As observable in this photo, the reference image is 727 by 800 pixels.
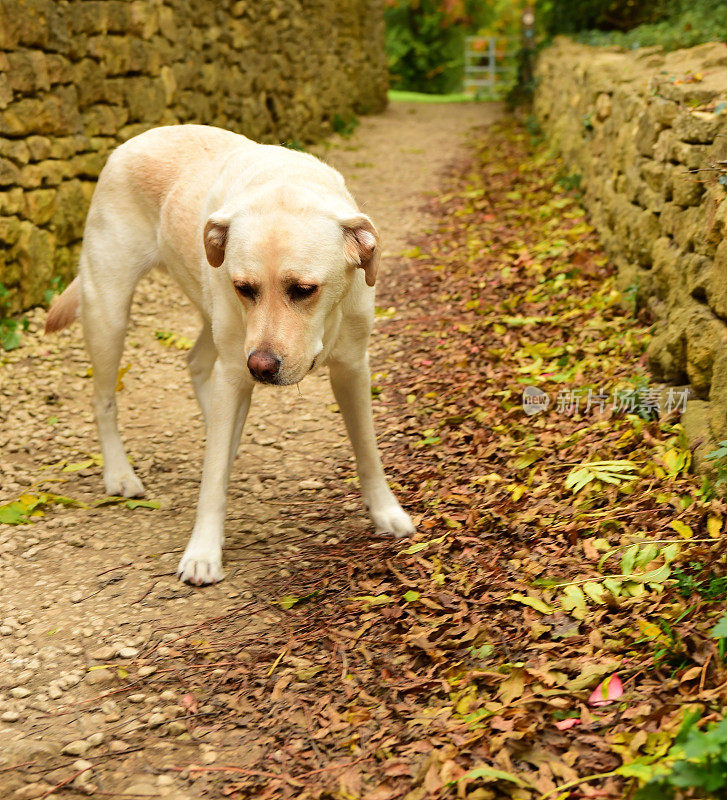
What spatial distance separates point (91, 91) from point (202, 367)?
344 cm

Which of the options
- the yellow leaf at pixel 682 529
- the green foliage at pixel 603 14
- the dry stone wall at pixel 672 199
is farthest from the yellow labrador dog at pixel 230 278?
the green foliage at pixel 603 14

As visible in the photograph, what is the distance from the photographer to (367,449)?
11.9 ft

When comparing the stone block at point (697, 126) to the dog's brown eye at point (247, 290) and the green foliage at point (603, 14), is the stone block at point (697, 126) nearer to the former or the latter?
the dog's brown eye at point (247, 290)

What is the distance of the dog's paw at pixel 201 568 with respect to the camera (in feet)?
11.1

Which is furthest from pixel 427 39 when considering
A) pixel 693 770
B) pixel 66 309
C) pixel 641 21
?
pixel 693 770

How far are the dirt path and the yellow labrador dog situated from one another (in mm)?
229

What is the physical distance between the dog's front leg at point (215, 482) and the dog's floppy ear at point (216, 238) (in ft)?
1.47

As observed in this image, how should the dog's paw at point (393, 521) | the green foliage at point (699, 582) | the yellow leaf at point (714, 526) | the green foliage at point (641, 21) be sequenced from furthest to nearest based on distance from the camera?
the green foliage at point (641, 21) → the dog's paw at point (393, 521) → the yellow leaf at point (714, 526) → the green foliage at point (699, 582)

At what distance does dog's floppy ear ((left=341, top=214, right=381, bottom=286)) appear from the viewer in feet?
9.63

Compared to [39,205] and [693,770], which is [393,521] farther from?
[39,205]

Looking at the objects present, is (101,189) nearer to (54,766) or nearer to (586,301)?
(54,766)

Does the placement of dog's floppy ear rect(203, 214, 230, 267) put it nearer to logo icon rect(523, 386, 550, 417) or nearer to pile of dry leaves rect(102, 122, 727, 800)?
pile of dry leaves rect(102, 122, 727, 800)

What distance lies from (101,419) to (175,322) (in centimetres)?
251

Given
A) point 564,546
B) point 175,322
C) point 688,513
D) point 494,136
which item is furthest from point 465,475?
point 494,136
